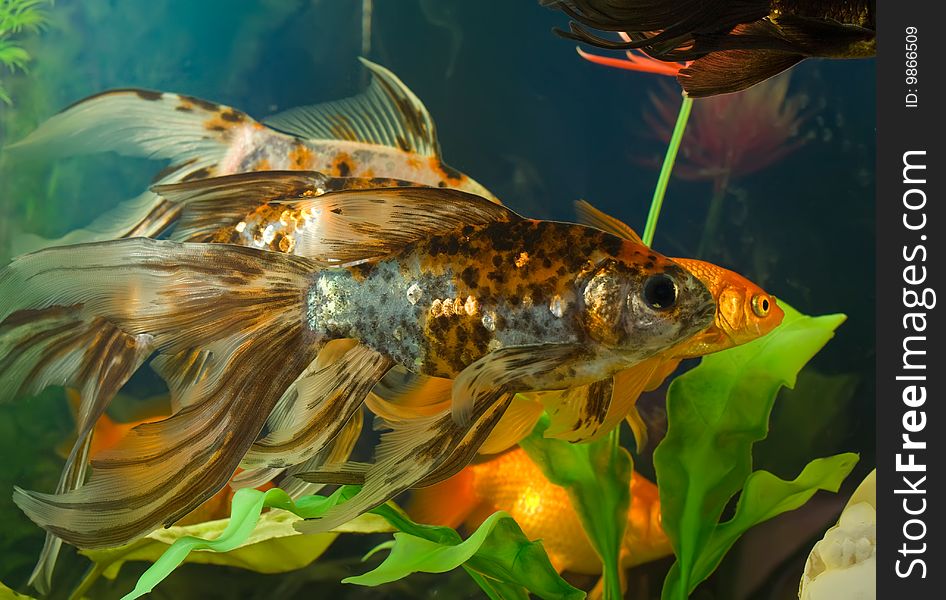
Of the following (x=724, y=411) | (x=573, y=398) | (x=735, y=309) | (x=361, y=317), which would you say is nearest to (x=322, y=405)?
(x=361, y=317)

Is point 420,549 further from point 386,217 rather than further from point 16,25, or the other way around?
point 16,25

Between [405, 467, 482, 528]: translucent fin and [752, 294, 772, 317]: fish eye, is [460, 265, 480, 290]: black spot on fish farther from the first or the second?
[405, 467, 482, 528]: translucent fin

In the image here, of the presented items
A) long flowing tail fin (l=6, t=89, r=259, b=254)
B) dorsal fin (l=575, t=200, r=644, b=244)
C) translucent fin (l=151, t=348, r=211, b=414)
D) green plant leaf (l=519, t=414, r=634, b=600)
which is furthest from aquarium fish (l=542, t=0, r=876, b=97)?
green plant leaf (l=519, t=414, r=634, b=600)

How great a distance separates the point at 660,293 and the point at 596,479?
2.36ft

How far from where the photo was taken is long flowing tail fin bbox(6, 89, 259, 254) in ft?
2.59

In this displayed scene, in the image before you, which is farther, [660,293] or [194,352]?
[194,352]

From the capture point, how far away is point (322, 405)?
45cm

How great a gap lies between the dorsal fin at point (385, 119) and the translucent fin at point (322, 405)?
1.32ft

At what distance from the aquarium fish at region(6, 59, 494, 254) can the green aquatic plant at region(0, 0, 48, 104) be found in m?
0.68

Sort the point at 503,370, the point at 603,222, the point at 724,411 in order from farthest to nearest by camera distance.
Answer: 1. the point at 724,411
2. the point at 603,222
3. the point at 503,370

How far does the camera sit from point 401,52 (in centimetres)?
140

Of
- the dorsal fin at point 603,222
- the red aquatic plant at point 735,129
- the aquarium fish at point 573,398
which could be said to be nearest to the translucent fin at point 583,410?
the aquarium fish at point 573,398

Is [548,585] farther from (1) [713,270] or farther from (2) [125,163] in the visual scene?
(2) [125,163]

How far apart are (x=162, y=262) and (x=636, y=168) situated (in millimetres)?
1100
